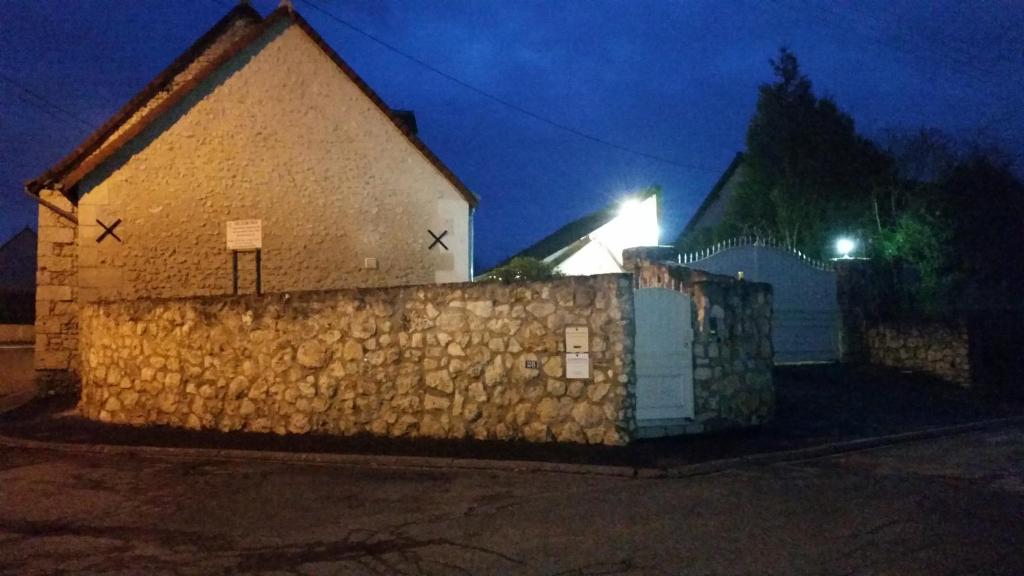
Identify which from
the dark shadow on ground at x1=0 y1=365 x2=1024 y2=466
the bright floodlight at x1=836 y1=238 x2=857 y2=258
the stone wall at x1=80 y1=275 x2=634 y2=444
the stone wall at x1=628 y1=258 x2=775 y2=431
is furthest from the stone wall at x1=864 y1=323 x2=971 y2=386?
the stone wall at x1=80 y1=275 x2=634 y2=444

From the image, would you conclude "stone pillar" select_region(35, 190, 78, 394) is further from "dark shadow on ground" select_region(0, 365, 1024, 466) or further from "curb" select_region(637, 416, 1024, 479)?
"curb" select_region(637, 416, 1024, 479)

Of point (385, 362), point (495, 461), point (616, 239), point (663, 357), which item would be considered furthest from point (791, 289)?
point (495, 461)

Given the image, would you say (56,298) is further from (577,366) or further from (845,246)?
(845,246)

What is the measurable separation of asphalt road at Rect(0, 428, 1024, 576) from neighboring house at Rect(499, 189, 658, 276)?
9.43m

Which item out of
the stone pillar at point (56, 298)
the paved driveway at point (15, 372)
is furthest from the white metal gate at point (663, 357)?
the paved driveway at point (15, 372)

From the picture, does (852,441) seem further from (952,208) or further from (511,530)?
(952,208)

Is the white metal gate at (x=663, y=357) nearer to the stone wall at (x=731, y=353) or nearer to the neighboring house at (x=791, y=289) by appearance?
the stone wall at (x=731, y=353)

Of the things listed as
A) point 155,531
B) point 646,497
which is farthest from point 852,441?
point 155,531

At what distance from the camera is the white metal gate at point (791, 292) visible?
686 inches

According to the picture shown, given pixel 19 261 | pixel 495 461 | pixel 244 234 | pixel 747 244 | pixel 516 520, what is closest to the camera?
pixel 516 520

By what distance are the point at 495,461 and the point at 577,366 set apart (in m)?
1.72

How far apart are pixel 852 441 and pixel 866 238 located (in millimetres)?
11105

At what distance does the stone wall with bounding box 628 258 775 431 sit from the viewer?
1148 centimetres

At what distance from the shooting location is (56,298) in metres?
16.8
